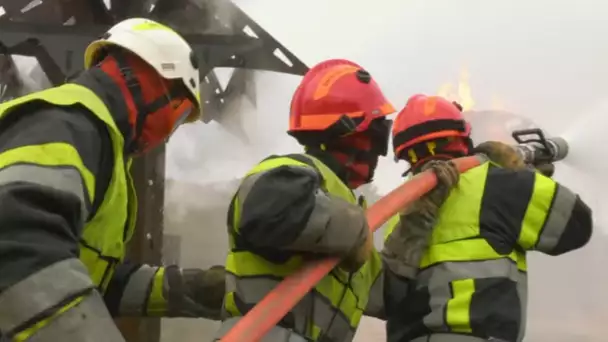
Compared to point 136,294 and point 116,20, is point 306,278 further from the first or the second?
point 116,20

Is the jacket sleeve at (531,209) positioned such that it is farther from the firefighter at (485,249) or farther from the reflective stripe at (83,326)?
the reflective stripe at (83,326)

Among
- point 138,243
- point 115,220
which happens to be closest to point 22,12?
point 138,243

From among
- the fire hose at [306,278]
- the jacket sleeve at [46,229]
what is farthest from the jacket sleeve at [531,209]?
the jacket sleeve at [46,229]

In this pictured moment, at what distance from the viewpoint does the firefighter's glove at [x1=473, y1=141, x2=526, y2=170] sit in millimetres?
1823

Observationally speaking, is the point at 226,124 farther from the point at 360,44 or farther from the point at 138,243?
the point at 138,243

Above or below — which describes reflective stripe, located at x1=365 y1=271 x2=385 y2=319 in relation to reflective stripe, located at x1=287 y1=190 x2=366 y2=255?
below

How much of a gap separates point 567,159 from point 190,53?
1.51 m

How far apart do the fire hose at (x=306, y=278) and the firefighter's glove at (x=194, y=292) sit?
0.53 meters

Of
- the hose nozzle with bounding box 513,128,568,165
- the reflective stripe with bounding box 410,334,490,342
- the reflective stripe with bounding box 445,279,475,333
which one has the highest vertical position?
the hose nozzle with bounding box 513,128,568,165

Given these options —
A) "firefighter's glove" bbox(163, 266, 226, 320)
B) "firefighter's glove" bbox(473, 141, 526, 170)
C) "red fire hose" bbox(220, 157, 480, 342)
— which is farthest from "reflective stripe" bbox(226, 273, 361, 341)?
"firefighter's glove" bbox(473, 141, 526, 170)

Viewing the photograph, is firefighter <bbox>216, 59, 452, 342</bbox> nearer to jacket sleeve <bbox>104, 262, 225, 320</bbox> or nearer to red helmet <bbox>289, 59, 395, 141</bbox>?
red helmet <bbox>289, 59, 395, 141</bbox>

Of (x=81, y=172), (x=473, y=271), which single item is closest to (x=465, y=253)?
(x=473, y=271)

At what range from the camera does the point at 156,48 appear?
4.98ft

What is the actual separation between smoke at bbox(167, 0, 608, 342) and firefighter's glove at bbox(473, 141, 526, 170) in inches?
36.0
